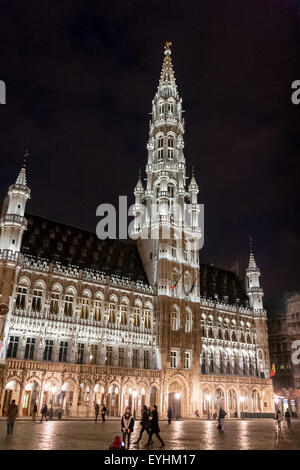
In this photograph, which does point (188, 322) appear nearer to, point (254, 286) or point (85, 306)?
point (85, 306)

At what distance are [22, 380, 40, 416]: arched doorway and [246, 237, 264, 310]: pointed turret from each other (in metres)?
43.3

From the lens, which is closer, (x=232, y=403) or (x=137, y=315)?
(x=137, y=315)

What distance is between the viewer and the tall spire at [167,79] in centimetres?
7538

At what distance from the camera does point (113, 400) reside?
48.2 m

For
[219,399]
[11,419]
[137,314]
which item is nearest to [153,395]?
[137,314]

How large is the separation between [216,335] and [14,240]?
36096 millimetres

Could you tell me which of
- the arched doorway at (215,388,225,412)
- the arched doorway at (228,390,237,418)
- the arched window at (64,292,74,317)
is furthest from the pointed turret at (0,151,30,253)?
the arched doorway at (228,390,237,418)

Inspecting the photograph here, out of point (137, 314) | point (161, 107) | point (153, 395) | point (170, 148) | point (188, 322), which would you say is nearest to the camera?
point (153, 395)

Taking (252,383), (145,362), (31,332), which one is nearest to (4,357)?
(31,332)

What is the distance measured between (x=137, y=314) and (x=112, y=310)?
409cm

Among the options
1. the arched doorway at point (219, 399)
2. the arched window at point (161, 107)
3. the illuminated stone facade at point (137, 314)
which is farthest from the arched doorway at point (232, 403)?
the arched window at point (161, 107)

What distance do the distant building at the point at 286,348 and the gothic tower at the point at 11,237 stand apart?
51.2 metres

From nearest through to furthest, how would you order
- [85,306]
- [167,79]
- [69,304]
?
[69,304]
[85,306]
[167,79]

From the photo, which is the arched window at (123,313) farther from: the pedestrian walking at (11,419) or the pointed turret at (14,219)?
the pedestrian walking at (11,419)
